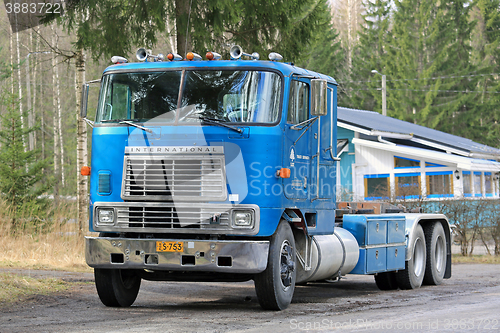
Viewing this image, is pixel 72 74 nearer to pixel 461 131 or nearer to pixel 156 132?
pixel 461 131

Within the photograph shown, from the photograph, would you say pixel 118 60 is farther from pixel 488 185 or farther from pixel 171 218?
pixel 488 185

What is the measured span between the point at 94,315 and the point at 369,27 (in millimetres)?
47465

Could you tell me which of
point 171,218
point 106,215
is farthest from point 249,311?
point 106,215

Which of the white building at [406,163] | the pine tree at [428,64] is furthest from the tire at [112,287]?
the pine tree at [428,64]

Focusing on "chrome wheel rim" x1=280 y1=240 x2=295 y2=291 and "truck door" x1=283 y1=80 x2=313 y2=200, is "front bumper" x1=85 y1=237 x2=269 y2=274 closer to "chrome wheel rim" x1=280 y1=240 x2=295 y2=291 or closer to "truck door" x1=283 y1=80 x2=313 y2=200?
"chrome wheel rim" x1=280 y1=240 x2=295 y2=291

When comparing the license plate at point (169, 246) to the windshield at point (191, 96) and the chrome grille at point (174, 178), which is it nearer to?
the chrome grille at point (174, 178)

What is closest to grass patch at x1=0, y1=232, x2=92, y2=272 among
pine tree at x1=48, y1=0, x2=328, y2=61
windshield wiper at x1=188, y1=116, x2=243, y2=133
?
pine tree at x1=48, y1=0, x2=328, y2=61

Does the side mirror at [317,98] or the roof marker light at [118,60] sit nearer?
the side mirror at [317,98]

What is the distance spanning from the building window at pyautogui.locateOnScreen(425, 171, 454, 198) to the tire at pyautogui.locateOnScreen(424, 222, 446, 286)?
13281 mm

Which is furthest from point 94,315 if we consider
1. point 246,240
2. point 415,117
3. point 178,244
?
point 415,117

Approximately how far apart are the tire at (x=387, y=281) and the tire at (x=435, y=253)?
100cm

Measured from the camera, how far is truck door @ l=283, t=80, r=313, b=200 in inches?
349

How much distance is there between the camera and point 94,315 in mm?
8406

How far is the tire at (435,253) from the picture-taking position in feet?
44.1
